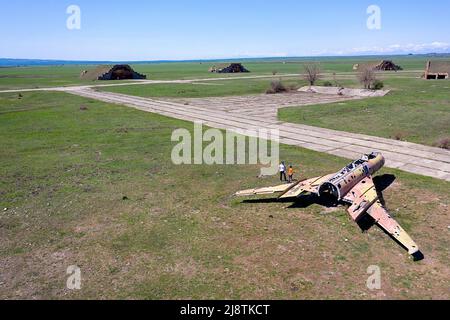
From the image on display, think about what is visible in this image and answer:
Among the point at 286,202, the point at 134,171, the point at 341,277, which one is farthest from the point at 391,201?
the point at 134,171

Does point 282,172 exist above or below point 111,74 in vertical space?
below

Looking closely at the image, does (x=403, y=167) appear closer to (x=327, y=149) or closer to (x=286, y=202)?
(x=327, y=149)

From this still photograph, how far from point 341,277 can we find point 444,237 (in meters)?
6.43

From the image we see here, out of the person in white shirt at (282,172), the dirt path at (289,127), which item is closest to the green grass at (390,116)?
the dirt path at (289,127)

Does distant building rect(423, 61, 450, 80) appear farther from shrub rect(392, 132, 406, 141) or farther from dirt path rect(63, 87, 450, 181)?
shrub rect(392, 132, 406, 141)

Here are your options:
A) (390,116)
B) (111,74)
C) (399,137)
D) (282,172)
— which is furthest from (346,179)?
(111,74)

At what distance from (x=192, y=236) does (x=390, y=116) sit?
38.7 metres

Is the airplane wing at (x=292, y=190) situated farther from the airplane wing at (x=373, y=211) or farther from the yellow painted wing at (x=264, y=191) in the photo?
the airplane wing at (x=373, y=211)

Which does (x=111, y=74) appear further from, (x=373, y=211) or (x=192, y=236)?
(x=373, y=211)

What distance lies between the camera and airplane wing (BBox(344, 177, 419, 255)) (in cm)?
1588

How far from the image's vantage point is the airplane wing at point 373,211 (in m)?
15.9

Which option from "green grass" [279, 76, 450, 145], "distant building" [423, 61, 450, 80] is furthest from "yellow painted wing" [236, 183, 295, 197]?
"distant building" [423, 61, 450, 80]

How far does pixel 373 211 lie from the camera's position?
59.6 ft

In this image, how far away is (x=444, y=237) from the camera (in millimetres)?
16953
